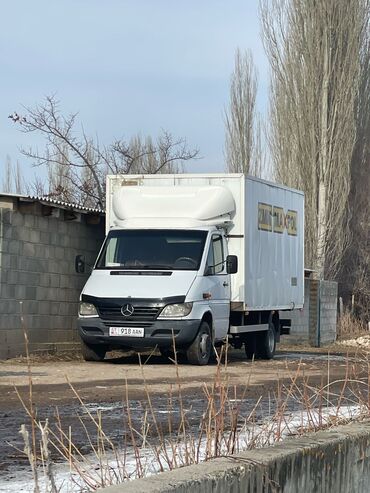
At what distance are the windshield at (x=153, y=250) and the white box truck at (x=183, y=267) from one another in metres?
0.02

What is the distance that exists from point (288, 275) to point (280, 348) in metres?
6.45

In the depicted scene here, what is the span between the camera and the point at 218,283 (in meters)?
18.3

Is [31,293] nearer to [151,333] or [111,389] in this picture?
[151,333]

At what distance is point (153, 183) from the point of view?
763 inches

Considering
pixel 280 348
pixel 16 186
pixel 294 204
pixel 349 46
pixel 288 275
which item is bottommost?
pixel 280 348

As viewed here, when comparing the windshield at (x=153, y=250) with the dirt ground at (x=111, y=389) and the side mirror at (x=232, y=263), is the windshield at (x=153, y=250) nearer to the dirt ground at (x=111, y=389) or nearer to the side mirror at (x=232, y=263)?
the side mirror at (x=232, y=263)

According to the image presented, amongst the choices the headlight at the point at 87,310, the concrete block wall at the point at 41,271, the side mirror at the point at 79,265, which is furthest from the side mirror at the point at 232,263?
the concrete block wall at the point at 41,271

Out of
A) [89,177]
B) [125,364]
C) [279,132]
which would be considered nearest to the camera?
[125,364]

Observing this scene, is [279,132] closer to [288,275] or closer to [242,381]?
[288,275]

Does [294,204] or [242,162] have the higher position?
[242,162]

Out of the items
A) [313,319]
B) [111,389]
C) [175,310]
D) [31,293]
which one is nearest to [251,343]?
[175,310]

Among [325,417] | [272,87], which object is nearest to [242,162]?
[272,87]

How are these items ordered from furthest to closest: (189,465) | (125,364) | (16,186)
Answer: (16,186) → (125,364) → (189,465)

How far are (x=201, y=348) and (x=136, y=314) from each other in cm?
126
